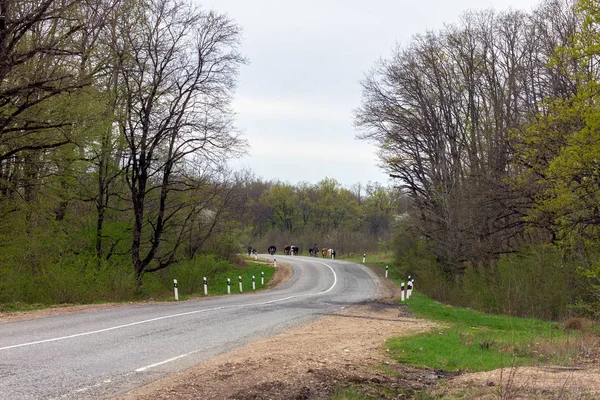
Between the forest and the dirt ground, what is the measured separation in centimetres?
943

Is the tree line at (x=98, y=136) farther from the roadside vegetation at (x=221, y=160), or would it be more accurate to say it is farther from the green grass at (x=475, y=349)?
the green grass at (x=475, y=349)

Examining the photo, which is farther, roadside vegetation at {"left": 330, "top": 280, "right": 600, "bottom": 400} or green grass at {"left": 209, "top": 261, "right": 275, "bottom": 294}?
green grass at {"left": 209, "top": 261, "right": 275, "bottom": 294}

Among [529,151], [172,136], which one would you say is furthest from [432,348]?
[172,136]

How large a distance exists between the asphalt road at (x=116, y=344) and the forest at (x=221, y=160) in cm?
614

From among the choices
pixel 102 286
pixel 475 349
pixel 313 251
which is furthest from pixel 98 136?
pixel 313 251

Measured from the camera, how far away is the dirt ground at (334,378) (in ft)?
21.4

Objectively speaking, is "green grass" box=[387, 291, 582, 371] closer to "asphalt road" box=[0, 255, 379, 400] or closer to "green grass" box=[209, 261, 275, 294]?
"asphalt road" box=[0, 255, 379, 400]

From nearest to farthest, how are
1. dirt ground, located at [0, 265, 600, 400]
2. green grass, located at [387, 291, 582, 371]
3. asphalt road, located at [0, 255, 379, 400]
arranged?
dirt ground, located at [0, 265, 600, 400] < asphalt road, located at [0, 255, 379, 400] < green grass, located at [387, 291, 582, 371]

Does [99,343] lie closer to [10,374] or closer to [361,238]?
[10,374]

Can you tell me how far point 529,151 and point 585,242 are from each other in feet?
13.8

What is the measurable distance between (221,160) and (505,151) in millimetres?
13196

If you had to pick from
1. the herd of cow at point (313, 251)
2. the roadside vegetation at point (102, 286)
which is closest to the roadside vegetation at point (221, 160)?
the roadside vegetation at point (102, 286)

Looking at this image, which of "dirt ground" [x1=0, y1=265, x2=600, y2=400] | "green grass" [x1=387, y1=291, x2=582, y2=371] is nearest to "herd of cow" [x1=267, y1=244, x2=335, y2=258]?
"green grass" [x1=387, y1=291, x2=582, y2=371]

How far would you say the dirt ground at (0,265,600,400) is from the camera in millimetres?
6508
